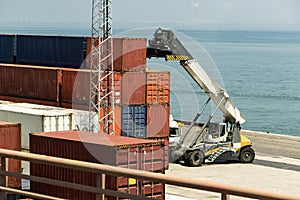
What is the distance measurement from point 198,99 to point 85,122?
58.1 metres

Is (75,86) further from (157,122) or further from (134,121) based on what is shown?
(157,122)

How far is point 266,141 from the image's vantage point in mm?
47719

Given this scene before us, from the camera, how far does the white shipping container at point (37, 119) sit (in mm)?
25469

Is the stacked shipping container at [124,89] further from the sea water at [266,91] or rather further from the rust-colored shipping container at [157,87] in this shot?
the sea water at [266,91]

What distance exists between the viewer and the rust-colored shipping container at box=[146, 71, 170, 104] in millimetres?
32062

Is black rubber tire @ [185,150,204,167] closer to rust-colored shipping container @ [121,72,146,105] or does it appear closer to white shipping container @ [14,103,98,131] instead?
rust-colored shipping container @ [121,72,146,105]

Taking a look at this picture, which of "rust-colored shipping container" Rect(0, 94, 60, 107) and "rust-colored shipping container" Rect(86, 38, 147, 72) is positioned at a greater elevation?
"rust-colored shipping container" Rect(86, 38, 147, 72)

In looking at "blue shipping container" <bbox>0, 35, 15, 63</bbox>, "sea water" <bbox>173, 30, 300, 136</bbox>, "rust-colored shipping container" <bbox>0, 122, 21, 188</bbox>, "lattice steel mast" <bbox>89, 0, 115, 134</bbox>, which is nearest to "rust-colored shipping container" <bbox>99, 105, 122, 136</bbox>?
"lattice steel mast" <bbox>89, 0, 115, 134</bbox>

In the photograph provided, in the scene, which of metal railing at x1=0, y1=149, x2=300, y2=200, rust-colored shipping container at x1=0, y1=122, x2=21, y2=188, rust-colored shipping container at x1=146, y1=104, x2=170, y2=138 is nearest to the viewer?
metal railing at x1=0, y1=149, x2=300, y2=200

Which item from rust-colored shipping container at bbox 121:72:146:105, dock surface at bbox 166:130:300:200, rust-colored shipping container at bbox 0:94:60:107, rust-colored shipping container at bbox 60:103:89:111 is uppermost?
rust-colored shipping container at bbox 121:72:146:105

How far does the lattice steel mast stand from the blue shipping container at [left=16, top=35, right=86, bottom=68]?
200cm

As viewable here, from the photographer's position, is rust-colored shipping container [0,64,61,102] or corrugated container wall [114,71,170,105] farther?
rust-colored shipping container [0,64,61,102]

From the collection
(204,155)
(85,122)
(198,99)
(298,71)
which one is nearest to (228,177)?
(204,155)

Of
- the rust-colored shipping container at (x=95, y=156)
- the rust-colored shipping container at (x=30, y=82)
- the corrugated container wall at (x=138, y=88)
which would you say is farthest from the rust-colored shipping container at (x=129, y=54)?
the rust-colored shipping container at (x=95, y=156)
